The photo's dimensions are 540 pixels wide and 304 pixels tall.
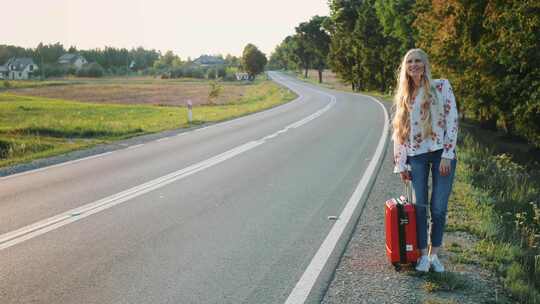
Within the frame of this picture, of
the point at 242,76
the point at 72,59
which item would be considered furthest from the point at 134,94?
the point at 72,59

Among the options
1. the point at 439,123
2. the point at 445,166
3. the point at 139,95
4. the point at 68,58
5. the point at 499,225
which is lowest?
the point at 139,95

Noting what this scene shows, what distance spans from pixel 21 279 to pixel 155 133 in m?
13.2

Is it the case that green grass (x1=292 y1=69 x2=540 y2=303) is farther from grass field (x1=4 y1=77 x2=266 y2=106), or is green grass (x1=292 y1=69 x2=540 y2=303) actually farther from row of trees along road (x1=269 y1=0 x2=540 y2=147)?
grass field (x1=4 y1=77 x2=266 y2=106)

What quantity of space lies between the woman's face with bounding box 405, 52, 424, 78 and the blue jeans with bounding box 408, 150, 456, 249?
72 centimetres

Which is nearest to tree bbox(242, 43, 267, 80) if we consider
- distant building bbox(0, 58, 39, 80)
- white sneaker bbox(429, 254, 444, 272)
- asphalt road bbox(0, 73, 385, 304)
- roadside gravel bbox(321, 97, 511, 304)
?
distant building bbox(0, 58, 39, 80)

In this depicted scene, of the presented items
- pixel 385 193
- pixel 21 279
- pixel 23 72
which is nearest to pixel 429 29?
pixel 385 193

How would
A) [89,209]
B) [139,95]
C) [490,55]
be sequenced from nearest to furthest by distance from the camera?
[89,209] → [490,55] → [139,95]

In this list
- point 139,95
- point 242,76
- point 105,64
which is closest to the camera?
point 139,95

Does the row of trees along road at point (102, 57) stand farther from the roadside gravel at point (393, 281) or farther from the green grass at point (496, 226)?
the roadside gravel at point (393, 281)

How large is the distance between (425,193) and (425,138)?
1.72 feet

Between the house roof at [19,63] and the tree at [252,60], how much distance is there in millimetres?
67857

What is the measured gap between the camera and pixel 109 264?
16.5ft

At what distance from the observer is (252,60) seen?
5005 inches

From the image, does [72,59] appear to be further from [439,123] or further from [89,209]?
[439,123]
